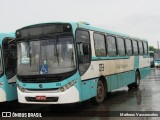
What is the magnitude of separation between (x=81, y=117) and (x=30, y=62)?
2.44 m

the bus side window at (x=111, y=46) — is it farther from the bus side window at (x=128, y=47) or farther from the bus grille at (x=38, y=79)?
the bus grille at (x=38, y=79)

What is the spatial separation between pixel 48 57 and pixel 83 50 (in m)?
1.24

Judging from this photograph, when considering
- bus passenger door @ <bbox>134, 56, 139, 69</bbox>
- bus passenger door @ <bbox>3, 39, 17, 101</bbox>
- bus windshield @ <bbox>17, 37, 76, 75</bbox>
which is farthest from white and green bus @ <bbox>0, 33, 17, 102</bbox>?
bus passenger door @ <bbox>134, 56, 139, 69</bbox>

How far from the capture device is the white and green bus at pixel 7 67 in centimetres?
1244

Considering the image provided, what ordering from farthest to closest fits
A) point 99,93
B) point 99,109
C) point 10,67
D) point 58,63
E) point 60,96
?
point 99,93
point 10,67
point 99,109
point 58,63
point 60,96

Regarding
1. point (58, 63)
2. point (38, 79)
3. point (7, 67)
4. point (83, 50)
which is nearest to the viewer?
point (58, 63)

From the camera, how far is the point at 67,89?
11.1 m

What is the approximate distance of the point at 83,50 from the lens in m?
11.9

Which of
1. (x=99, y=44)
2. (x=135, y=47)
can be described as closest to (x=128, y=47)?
(x=135, y=47)

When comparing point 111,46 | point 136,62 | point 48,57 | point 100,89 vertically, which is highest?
point 111,46

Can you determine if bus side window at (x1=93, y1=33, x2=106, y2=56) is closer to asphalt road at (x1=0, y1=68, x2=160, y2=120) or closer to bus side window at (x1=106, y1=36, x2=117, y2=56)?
bus side window at (x1=106, y1=36, x2=117, y2=56)

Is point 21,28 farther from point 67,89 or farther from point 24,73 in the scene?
point 67,89

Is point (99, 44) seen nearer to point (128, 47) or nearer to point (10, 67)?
point (10, 67)

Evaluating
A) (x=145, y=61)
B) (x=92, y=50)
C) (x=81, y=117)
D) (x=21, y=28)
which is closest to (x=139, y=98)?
(x=92, y=50)
